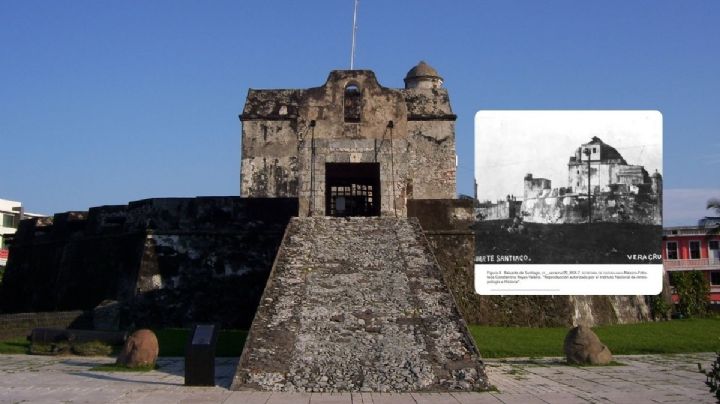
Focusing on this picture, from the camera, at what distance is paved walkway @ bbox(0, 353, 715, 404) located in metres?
8.48

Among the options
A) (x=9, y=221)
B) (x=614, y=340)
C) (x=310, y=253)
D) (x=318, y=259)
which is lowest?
(x=614, y=340)

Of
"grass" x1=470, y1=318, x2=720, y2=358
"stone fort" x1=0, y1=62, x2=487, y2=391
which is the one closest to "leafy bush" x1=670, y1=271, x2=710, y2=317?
"stone fort" x1=0, y1=62, x2=487, y2=391

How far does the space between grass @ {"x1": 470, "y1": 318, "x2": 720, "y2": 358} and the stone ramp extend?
246 cm

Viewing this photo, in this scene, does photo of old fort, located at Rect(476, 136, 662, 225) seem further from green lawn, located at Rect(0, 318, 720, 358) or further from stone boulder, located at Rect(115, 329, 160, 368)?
stone boulder, located at Rect(115, 329, 160, 368)

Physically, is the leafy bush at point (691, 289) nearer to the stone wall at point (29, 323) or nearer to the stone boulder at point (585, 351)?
the stone boulder at point (585, 351)

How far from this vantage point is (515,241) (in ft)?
49.4

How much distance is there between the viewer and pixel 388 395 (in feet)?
28.5

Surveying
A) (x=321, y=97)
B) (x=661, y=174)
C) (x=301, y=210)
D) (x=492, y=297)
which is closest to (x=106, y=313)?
(x=301, y=210)

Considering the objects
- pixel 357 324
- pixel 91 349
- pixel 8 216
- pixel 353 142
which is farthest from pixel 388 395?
pixel 8 216

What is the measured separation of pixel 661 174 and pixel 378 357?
7139mm

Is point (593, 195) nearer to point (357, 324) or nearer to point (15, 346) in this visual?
point (357, 324)

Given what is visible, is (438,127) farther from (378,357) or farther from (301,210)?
(378,357)

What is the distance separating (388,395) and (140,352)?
4.35 m

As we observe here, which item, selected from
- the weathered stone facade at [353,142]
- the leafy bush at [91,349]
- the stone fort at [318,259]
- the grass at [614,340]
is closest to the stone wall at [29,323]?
the stone fort at [318,259]
